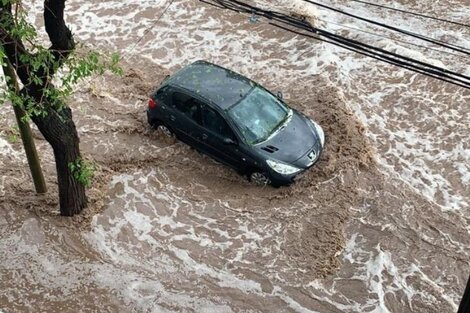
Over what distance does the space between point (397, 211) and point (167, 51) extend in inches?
303

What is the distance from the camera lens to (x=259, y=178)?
11039mm

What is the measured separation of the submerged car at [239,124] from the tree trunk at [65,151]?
→ 2.52 meters

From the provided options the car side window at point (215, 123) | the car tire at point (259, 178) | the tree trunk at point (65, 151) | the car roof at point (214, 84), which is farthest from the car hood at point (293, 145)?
the tree trunk at point (65, 151)

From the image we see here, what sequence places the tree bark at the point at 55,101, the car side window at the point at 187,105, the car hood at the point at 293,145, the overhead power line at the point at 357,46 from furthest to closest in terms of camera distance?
the car side window at the point at 187,105 → the car hood at the point at 293,145 → the tree bark at the point at 55,101 → the overhead power line at the point at 357,46

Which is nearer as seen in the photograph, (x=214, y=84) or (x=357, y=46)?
(x=357, y=46)

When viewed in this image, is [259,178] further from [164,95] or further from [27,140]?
[27,140]

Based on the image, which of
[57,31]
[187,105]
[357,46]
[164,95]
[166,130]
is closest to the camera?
[57,31]

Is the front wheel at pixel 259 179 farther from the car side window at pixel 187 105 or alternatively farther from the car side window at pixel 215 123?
the car side window at pixel 187 105

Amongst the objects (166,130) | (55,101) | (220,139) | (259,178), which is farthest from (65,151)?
(259,178)

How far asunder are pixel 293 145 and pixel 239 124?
42.2 inches

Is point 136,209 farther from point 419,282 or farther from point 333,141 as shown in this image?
point 419,282

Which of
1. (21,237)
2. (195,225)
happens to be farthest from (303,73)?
(21,237)

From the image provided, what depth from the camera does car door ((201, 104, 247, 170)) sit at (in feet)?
36.0

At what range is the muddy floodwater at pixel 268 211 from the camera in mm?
9453
